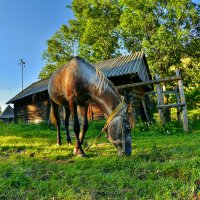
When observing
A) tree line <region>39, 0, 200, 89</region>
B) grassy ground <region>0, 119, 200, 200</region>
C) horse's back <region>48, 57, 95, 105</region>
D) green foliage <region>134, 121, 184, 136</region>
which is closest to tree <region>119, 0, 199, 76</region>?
tree line <region>39, 0, 200, 89</region>

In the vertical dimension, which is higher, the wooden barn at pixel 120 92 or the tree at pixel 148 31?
the tree at pixel 148 31

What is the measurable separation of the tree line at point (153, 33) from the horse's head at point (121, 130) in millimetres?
19672

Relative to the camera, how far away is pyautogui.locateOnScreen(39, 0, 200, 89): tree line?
24.4 metres

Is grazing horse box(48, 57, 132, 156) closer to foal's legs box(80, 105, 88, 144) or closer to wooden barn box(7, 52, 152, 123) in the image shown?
foal's legs box(80, 105, 88, 144)

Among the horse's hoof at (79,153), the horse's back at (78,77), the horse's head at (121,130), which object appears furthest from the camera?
the horse's back at (78,77)

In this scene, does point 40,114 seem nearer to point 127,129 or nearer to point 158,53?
point 158,53

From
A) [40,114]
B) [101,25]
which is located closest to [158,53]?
[101,25]

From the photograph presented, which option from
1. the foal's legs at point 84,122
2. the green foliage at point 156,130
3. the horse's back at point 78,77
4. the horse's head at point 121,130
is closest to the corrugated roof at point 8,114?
the green foliage at point 156,130

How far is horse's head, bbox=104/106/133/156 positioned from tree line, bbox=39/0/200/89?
19.7 meters

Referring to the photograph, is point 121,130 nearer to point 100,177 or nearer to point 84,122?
point 84,122

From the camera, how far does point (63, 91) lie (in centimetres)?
736

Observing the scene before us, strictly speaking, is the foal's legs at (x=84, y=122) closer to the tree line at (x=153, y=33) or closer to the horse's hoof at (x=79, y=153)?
the horse's hoof at (x=79, y=153)

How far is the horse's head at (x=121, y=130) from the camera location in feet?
18.2

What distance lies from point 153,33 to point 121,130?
22.4 m
